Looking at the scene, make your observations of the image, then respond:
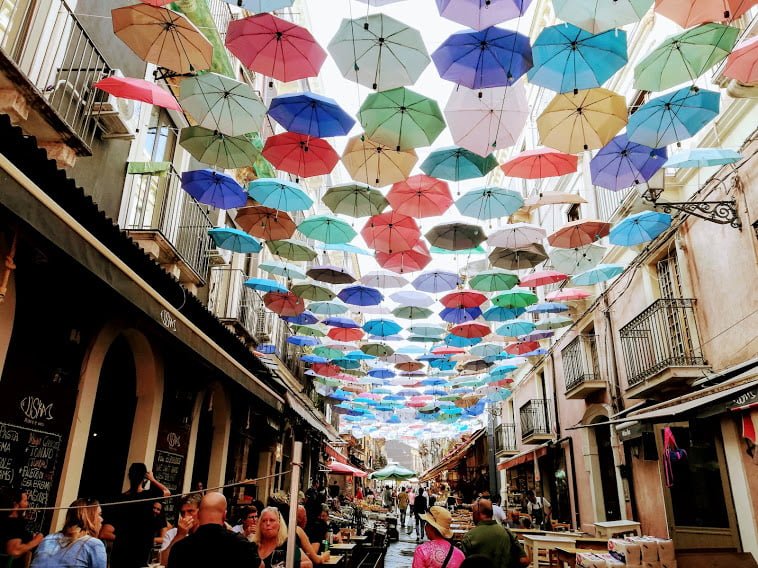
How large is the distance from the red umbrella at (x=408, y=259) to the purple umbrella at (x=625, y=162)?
4442mm

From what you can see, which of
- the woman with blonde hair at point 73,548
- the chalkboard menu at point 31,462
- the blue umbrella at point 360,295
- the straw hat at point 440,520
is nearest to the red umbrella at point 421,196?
the blue umbrella at point 360,295

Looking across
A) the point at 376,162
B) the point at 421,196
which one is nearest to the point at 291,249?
the point at 421,196

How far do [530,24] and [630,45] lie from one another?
7007 millimetres

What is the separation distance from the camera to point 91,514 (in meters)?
4.63

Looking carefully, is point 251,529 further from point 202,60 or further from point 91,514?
point 202,60

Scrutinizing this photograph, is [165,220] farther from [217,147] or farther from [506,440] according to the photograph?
[506,440]

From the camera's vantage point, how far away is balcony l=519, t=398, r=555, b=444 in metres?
20.5

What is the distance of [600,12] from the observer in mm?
6262

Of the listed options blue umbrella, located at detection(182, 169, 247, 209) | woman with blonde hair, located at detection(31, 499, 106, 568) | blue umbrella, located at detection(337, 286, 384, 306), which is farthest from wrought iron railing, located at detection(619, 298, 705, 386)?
woman with blonde hair, located at detection(31, 499, 106, 568)

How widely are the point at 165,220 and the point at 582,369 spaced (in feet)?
38.6

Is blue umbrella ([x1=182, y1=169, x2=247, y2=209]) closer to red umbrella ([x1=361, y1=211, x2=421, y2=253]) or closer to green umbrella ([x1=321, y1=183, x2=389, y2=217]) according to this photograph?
green umbrella ([x1=321, y1=183, x2=389, y2=217])

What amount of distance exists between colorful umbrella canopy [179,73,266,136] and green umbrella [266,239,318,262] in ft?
14.4

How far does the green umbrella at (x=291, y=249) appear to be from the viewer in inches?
486

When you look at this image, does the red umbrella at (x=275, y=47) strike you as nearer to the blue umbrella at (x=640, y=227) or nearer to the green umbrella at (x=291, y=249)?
the green umbrella at (x=291, y=249)
